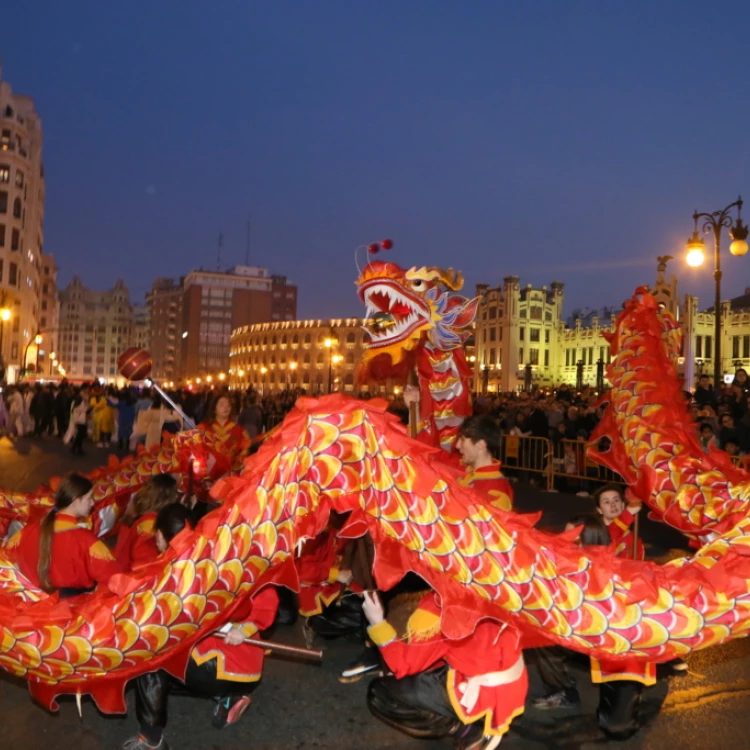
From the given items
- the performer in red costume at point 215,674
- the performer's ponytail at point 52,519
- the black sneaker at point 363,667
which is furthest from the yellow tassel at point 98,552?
the black sneaker at point 363,667

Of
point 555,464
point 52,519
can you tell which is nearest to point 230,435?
point 52,519

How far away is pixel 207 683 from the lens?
378cm

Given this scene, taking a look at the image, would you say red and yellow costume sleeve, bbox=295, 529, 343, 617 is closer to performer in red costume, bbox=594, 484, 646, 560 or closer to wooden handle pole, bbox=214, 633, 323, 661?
wooden handle pole, bbox=214, 633, 323, 661

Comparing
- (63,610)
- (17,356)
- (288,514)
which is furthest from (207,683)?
(17,356)

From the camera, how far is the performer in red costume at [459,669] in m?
3.35

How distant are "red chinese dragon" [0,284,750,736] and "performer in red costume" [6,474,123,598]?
2.51ft

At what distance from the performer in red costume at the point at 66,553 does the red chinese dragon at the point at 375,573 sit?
2.51ft

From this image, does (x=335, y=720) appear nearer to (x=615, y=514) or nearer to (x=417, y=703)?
(x=417, y=703)

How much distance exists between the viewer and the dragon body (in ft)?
19.4

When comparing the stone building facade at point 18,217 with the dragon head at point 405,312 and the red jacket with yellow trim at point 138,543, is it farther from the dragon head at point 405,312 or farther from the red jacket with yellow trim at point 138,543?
the red jacket with yellow trim at point 138,543

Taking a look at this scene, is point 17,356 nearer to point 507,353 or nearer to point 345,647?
point 507,353

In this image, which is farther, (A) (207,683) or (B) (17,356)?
(B) (17,356)

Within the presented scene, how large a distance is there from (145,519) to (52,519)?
755mm

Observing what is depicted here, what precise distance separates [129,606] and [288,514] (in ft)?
2.35
